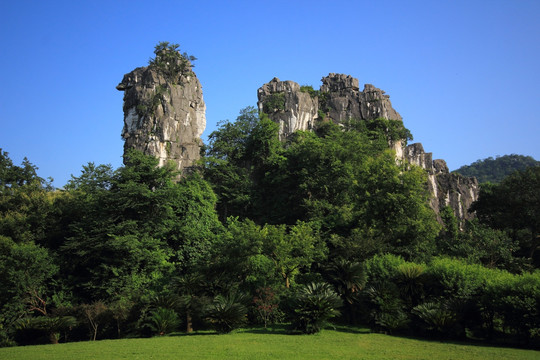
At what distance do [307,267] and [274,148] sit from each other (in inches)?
834

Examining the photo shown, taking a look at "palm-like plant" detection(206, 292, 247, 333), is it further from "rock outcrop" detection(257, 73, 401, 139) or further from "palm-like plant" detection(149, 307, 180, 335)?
"rock outcrop" detection(257, 73, 401, 139)

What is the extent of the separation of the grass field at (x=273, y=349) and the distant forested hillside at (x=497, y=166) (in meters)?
129

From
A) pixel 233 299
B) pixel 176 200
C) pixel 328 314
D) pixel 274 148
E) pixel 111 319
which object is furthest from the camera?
pixel 274 148

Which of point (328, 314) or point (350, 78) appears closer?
point (328, 314)

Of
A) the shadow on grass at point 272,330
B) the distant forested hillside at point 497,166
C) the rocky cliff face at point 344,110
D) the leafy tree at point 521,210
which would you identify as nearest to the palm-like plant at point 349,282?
the shadow on grass at point 272,330

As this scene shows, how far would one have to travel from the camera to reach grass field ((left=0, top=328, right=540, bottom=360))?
1412 cm

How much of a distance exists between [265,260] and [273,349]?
8095mm

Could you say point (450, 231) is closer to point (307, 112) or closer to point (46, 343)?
point (307, 112)

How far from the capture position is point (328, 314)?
60.0 feet

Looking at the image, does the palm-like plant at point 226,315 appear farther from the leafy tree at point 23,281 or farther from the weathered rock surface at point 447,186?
the weathered rock surface at point 447,186

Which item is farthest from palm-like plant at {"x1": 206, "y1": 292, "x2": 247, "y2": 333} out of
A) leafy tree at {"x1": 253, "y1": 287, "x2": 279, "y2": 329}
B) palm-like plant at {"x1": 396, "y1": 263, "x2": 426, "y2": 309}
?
palm-like plant at {"x1": 396, "y1": 263, "x2": 426, "y2": 309}

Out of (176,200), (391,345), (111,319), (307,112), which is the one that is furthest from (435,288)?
(307,112)

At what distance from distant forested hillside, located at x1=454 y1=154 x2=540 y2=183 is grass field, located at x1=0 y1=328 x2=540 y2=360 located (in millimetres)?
128591

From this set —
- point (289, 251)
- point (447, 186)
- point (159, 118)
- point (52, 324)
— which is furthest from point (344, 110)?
point (52, 324)
